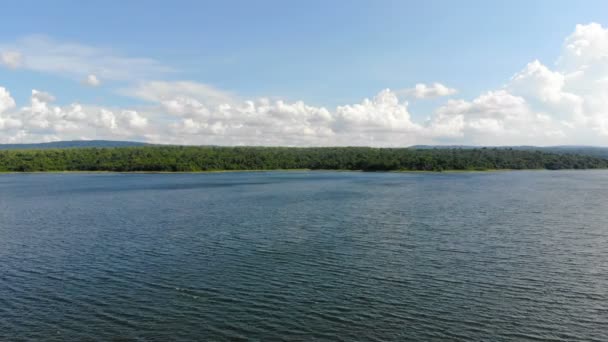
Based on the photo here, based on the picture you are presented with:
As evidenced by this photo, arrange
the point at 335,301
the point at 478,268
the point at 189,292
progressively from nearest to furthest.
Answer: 1. the point at 335,301
2. the point at 189,292
3. the point at 478,268

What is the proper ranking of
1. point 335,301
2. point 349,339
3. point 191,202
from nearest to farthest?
point 349,339
point 335,301
point 191,202

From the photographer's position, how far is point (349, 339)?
23938 millimetres

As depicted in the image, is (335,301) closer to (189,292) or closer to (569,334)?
(189,292)

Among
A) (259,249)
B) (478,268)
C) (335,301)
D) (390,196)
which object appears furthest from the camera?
(390,196)

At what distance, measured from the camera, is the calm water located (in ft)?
84.1

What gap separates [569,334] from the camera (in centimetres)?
2416

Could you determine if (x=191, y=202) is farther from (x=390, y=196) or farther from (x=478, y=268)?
(x=478, y=268)

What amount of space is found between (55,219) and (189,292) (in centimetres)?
4658

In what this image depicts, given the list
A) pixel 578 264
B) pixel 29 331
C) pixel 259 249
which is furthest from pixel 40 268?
pixel 578 264

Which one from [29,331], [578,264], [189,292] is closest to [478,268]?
[578,264]

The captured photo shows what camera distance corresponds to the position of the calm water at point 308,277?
1009 inches

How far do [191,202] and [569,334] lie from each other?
248 feet

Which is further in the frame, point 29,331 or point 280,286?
point 280,286

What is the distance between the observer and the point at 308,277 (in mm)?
34938
